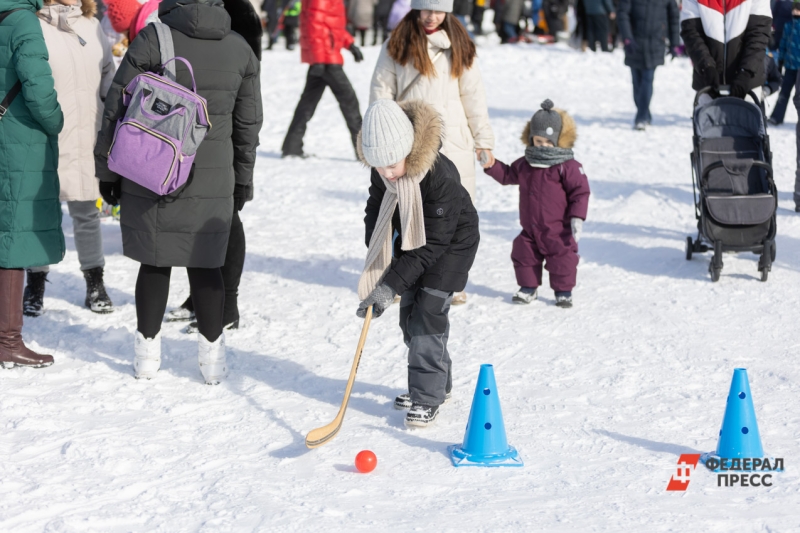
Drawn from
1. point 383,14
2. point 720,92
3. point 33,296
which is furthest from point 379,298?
point 383,14

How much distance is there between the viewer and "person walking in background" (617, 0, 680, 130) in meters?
12.1

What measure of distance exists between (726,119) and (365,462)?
4369 mm

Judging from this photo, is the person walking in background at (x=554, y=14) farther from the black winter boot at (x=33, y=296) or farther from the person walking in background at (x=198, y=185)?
the person walking in background at (x=198, y=185)

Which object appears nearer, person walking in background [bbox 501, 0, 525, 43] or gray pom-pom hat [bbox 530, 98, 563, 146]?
gray pom-pom hat [bbox 530, 98, 563, 146]

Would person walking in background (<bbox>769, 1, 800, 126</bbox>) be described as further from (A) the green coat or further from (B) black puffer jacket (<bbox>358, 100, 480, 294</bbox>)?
(A) the green coat

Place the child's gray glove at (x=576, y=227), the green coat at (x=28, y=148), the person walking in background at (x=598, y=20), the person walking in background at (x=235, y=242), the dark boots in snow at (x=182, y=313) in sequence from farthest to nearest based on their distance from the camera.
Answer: the person walking in background at (x=598, y=20) < the child's gray glove at (x=576, y=227) < the dark boots in snow at (x=182, y=313) < the person walking in background at (x=235, y=242) < the green coat at (x=28, y=148)

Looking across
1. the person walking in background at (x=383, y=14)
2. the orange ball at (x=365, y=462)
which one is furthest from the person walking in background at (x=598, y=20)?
the orange ball at (x=365, y=462)

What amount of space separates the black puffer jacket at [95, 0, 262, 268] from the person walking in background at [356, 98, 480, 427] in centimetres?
77

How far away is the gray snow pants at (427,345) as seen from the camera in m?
4.48

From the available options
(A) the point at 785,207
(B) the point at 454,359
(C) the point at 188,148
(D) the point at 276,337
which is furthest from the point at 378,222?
(A) the point at 785,207

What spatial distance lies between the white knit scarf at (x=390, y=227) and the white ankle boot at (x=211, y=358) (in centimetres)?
95

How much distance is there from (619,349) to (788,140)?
6915mm

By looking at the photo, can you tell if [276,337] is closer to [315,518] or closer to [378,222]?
[378,222]

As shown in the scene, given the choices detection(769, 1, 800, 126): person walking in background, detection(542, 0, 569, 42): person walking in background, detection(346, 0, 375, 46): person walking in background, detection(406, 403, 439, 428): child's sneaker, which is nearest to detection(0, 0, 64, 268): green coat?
detection(406, 403, 439, 428): child's sneaker
